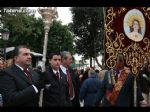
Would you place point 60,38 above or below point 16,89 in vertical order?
above

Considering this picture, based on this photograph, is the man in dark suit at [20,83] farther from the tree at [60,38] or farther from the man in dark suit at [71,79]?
the tree at [60,38]

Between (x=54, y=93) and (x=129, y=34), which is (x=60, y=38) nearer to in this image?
(x=129, y=34)

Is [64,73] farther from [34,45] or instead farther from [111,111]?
[34,45]

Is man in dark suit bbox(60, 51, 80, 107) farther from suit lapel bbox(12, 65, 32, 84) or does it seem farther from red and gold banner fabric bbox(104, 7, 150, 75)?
suit lapel bbox(12, 65, 32, 84)

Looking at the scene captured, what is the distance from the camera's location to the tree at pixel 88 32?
110 ft

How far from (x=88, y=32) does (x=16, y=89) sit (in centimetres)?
2919

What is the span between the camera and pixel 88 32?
33812mm

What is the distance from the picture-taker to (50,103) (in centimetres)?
600

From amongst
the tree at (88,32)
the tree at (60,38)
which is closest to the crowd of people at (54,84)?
the tree at (88,32)

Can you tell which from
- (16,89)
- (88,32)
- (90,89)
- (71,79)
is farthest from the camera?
(88,32)

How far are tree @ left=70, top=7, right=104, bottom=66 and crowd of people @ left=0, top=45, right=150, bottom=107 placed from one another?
2484 centimetres

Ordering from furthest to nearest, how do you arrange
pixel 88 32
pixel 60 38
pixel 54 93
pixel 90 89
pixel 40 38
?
pixel 40 38, pixel 60 38, pixel 88 32, pixel 90 89, pixel 54 93

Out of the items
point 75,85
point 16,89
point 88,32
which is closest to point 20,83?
point 16,89
